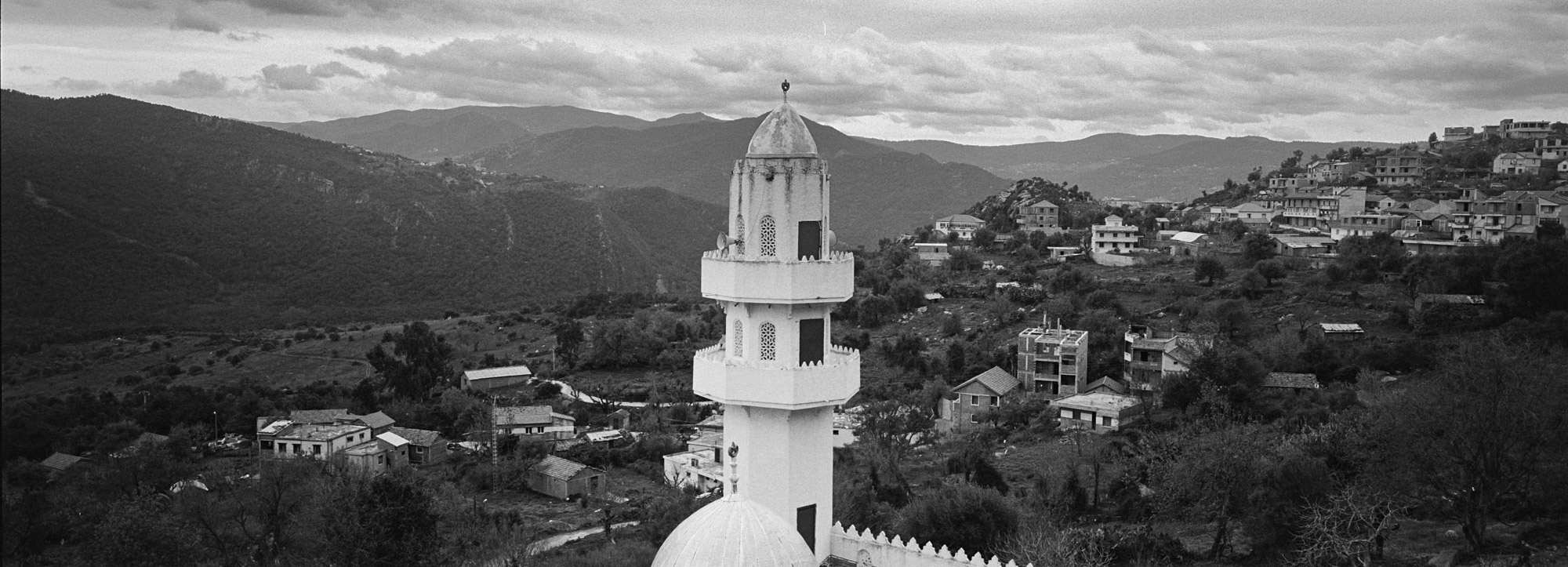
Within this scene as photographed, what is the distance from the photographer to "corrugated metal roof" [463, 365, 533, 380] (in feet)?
209

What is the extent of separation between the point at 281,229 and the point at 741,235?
71.1 m

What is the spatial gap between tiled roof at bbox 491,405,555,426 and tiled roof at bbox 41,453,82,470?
16102 millimetres

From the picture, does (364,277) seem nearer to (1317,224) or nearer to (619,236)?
(619,236)

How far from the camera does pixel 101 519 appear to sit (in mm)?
31062

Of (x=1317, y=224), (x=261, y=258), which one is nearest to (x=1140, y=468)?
A: (x=1317, y=224)

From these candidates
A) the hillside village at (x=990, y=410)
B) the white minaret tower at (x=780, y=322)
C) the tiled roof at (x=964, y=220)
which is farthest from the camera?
the tiled roof at (x=964, y=220)

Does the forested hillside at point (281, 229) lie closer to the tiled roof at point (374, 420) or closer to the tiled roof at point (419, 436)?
the tiled roof at point (374, 420)

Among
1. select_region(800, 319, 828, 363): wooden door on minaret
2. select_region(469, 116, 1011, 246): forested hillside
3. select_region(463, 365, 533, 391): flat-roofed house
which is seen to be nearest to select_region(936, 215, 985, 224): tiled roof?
select_region(469, 116, 1011, 246): forested hillside

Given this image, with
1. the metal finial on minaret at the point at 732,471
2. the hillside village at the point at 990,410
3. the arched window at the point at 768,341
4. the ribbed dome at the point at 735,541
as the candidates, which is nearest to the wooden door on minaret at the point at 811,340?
the arched window at the point at 768,341

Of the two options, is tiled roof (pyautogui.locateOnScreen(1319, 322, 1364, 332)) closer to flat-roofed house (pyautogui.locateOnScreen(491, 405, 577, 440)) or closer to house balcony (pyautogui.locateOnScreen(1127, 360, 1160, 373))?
house balcony (pyautogui.locateOnScreen(1127, 360, 1160, 373))

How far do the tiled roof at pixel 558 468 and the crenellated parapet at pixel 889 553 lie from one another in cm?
2721

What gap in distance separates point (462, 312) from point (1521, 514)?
233 feet

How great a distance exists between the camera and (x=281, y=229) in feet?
262

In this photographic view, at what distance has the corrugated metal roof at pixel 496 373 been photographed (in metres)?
63.8
